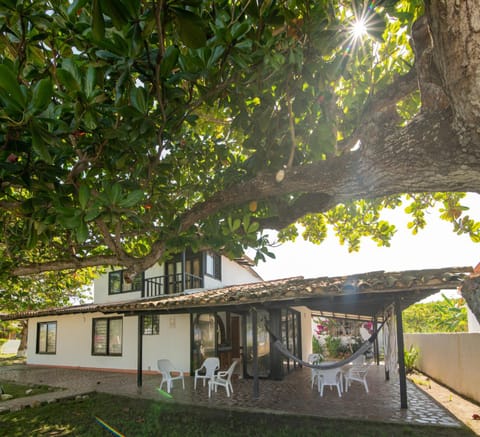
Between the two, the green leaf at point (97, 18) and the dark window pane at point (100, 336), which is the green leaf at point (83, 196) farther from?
the dark window pane at point (100, 336)

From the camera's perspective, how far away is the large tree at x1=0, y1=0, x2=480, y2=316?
2320 millimetres

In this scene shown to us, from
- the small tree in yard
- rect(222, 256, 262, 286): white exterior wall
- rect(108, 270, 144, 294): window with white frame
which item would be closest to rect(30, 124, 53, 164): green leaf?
rect(108, 270, 144, 294): window with white frame

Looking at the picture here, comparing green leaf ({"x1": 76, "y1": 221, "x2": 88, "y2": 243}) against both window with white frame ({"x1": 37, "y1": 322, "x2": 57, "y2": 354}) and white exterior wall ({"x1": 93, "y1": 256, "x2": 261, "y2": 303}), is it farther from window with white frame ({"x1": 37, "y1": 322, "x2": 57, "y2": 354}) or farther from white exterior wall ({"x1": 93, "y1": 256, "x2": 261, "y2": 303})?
window with white frame ({"x1": 37, "y1": 322, "x2": 57, "y2": 354})

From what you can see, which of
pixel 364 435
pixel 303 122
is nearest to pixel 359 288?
pixel 364 435

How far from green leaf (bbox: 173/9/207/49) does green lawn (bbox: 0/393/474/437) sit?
6816mm

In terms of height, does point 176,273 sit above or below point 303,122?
below

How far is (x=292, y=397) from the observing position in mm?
9680

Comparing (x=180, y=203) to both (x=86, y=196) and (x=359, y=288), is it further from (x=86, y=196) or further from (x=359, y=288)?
(x=359, y=288)

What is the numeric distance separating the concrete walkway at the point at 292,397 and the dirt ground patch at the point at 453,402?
0.65 feet

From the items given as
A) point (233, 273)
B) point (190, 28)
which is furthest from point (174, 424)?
point (233, 273)

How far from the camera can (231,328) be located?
53.1ft

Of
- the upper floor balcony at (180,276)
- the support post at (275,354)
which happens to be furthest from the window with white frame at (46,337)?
the support post at (275,354)

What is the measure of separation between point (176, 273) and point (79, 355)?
22.8 feet

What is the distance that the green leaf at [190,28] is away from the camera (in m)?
1.72
